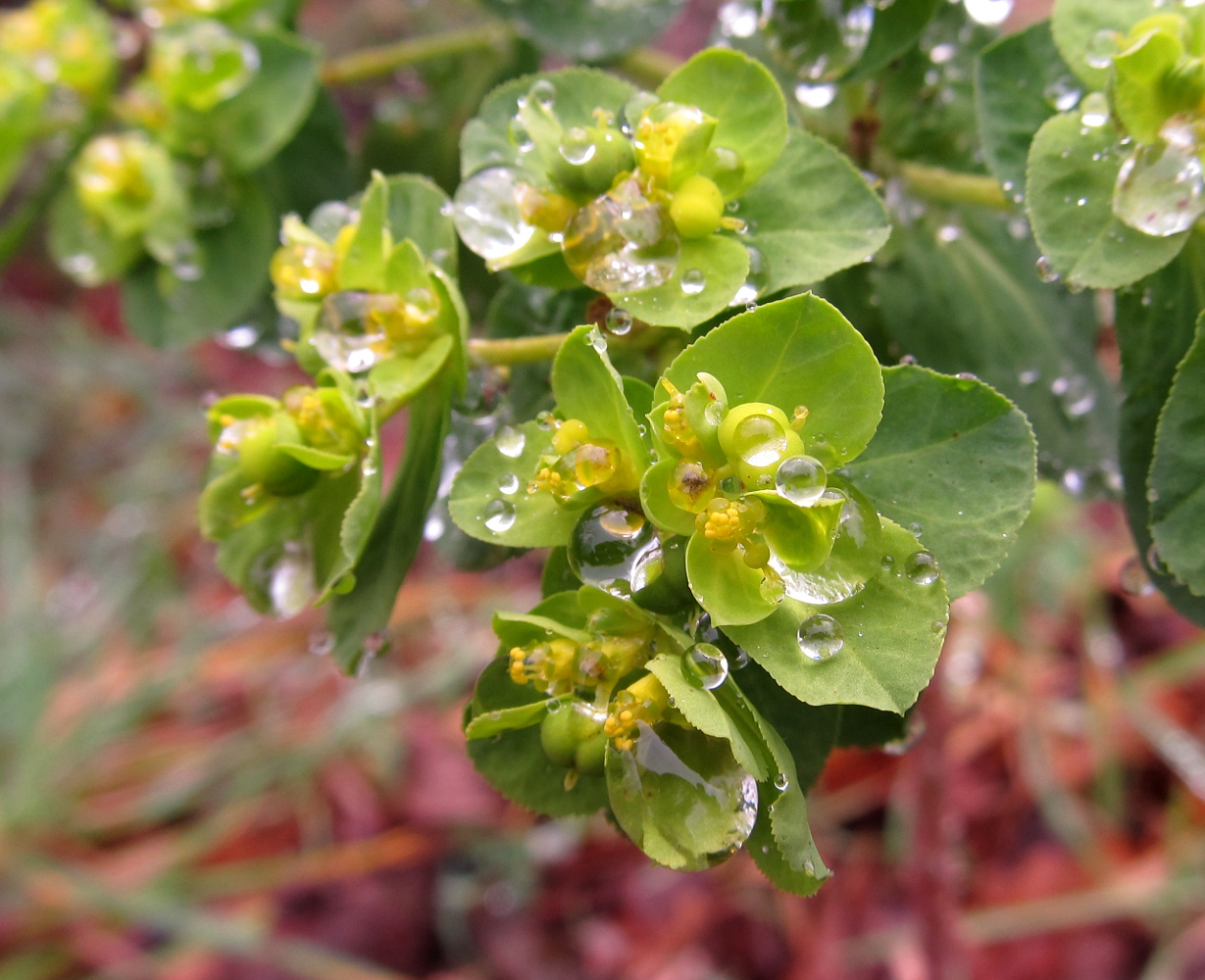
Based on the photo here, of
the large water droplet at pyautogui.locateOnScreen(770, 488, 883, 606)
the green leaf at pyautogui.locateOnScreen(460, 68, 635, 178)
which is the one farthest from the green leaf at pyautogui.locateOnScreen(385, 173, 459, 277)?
the large water droplet at pyautogui.locateOnScreen(770, 488, 883, 606)

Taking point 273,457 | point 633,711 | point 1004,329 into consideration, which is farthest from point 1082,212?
point 273,457

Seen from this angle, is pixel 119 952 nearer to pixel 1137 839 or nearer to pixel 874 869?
pixel 874 869

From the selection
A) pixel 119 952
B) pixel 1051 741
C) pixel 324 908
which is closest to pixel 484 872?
pixel 324 908

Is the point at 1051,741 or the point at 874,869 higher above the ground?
the point at 1051,741

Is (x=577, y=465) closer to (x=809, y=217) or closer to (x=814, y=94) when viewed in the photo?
(x=809, y=217)

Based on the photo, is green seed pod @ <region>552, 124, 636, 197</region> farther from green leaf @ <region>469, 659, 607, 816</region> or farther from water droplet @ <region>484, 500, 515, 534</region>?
green leaf @ <region>469, 659, 607, 816</region>
